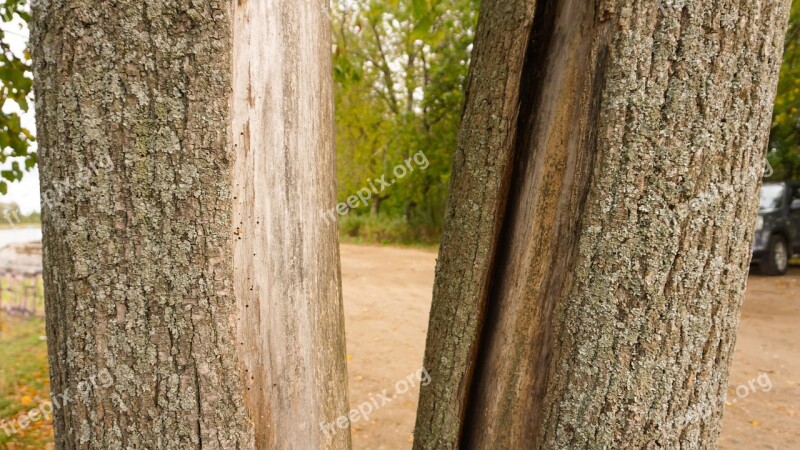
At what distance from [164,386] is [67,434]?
1.02ft

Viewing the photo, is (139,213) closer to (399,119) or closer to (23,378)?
(23,378)

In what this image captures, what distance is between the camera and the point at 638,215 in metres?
1.25

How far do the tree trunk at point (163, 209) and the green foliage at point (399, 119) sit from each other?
1339 centimetres

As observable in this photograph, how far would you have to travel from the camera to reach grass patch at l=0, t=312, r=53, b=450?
13.1 ft

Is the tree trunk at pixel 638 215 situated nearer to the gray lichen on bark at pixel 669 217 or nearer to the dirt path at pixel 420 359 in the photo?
the gray lichen on bark at pixel 669 217

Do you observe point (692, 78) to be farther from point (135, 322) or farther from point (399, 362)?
point (399, 362)

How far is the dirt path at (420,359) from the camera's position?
3.99m

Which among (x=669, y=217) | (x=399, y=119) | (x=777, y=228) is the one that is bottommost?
(x=777, y=228)

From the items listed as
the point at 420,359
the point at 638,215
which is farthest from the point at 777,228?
the point at 638,215

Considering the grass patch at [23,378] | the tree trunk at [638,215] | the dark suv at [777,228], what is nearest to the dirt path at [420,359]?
the dark suv at [777,228]

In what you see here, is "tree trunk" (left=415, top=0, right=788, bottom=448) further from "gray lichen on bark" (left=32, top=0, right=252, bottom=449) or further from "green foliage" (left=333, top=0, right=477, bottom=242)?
"green foliage" (left=333, top=0, right=477, bottom=242)

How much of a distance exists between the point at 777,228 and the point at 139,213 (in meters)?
11.5

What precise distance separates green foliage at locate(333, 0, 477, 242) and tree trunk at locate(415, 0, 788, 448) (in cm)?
1316

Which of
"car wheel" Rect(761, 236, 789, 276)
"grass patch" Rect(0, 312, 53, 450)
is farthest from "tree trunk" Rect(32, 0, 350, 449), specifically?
"car wheel" Rect(761, 236, 789, 276)
